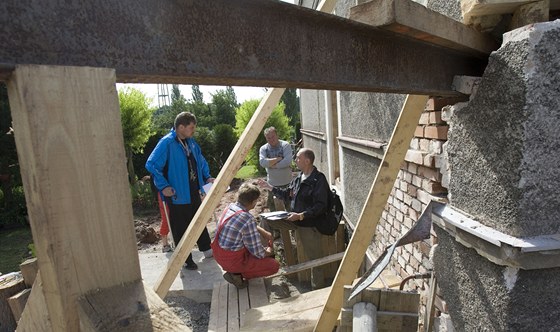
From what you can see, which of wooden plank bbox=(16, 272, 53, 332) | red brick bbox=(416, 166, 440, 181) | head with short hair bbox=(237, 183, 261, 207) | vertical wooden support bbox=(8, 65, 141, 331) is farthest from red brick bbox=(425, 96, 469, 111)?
head with short hair bbox=(237, 183, 261, 207)

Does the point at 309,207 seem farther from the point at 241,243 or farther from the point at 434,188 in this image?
the point at 434,188

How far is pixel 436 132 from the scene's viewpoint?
208 cm

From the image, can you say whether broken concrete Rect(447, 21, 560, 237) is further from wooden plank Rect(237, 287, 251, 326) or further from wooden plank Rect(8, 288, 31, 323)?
wooden plank Rect(237, 287, 251, 326)

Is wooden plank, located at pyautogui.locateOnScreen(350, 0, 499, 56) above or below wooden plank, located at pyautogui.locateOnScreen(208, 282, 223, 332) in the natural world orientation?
above

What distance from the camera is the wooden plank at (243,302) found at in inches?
136

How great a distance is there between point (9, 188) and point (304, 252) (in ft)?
31.8

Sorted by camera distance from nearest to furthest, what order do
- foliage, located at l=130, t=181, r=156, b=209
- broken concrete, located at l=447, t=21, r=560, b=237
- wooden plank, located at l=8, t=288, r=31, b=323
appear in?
broken concrete, located at l=447, t=21, r=560, b=237 → wooden plank, located at l=8, t=288, r=31, b=323 → foliage, located at l=130, t=181, r=156, b=209

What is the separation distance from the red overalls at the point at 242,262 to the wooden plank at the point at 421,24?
9.41 feet

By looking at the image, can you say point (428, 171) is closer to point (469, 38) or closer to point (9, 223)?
point (469, 38)

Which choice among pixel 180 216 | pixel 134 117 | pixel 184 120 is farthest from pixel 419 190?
pixel 134 117

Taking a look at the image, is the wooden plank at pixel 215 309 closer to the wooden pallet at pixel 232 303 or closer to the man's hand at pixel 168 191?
the wooden pallet at pixel 232 303

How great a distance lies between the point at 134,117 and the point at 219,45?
10879 millimetres

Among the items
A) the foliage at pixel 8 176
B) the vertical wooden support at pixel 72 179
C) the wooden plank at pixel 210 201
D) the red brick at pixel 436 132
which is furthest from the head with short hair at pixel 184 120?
the foliage at pixel 8 176

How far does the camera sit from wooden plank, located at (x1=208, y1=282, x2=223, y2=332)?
3480 millimetres
